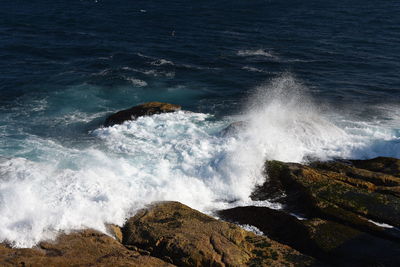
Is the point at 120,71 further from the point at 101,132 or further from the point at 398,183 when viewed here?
the point at 398,183

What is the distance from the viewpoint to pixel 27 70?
3681 centimetres

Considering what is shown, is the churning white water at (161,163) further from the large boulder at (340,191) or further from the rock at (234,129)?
the large boulder at (340,191)

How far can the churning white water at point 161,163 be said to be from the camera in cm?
1475

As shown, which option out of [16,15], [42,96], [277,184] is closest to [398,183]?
[277,184]

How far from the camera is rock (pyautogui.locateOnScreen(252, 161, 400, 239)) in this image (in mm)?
14641

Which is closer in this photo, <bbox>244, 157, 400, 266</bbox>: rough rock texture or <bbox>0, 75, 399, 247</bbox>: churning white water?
<bbox>244, 157, 400, 266</bbox>: rough rock texture

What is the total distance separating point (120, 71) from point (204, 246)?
2801cm

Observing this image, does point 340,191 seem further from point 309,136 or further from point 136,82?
point 136,82

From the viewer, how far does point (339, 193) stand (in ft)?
52.1

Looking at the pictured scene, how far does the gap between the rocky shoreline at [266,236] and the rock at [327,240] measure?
0.10 feet

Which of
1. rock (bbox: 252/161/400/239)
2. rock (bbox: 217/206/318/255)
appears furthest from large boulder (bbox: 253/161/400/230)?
rock (bbox: 217/206/318/255)

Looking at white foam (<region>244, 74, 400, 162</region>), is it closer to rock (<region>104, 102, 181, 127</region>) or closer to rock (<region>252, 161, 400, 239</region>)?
rock (<region>252, 161, 400, 239</region>)

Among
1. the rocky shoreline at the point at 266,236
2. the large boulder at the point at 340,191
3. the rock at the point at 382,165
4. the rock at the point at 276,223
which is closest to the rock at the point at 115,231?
the rocky shoreline at the point at 266,236

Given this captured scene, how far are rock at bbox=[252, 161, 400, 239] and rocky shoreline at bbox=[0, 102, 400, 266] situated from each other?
41 mm
